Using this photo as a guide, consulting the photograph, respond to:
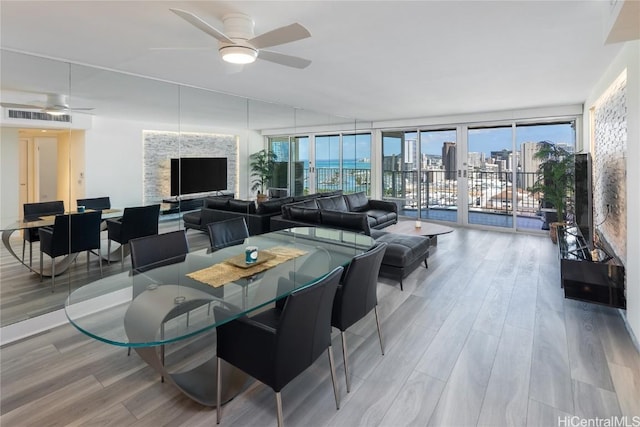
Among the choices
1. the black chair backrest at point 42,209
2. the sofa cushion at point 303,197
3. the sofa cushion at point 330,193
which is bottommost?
the black chair backrest at point 42,209

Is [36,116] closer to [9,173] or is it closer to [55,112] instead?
[55,112]

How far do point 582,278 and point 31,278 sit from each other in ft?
16.2

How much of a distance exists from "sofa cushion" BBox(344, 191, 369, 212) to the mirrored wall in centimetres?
279

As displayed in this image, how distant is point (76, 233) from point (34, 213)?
14.2 inches

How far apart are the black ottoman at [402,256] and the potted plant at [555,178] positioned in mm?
3085

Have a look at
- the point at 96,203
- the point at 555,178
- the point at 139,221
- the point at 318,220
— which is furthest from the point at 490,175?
the point at 96,203

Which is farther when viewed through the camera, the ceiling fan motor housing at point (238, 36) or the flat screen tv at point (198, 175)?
the flat screen tv at point (198, 175)

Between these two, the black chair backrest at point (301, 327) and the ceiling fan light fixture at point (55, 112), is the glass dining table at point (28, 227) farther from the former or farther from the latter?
the black chair backrest at point (301, 327)

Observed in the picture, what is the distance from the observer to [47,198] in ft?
9.72

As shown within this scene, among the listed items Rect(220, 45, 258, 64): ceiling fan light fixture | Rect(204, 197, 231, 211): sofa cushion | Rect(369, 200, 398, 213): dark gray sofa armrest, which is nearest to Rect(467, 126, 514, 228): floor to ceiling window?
Rect(369, 200, 398, 213): dark gray sofa armrest

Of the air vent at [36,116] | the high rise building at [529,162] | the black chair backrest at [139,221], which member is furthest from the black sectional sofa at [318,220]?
the high rise building at [529,162]

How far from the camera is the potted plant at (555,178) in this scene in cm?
556

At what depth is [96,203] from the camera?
10.8 ft

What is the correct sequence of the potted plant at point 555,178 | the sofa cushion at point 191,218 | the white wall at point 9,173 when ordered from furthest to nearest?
1. the potted plant at point 555,178
2. the sofa cushion at point 191,218
3. the white wall at point 9,173
